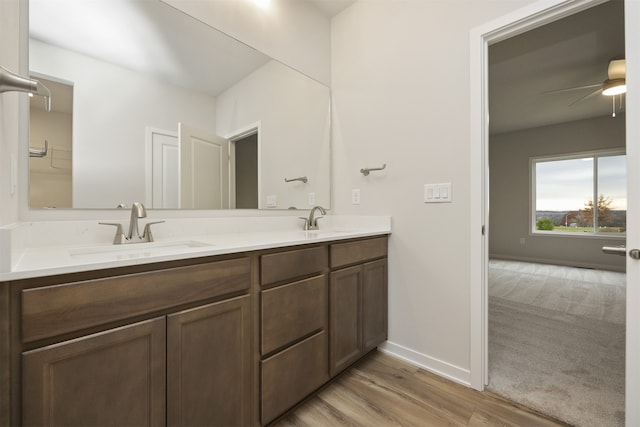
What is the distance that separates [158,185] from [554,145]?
668 cm

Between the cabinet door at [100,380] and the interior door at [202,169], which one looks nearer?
the cabinet door at [100,380]

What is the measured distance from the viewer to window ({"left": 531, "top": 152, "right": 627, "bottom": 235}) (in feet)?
15.6

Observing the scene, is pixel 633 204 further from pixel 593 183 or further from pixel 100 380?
pixel 593 183

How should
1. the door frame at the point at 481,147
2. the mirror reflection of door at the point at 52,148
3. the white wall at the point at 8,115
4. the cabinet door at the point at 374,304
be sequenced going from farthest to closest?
the cabinet door at the point at 374,304 < the door frame at the point at 481,147 < the mirror reflection of door at the point at 52,148 < the white wall at the point at 8,115

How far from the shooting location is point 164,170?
1499 mm

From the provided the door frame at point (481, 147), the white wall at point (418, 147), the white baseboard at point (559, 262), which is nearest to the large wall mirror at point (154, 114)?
the white wall at point (418, 147)

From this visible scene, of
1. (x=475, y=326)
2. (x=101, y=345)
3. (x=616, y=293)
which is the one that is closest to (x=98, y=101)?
(x=101, y=345)

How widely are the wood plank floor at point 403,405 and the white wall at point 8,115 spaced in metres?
1.38

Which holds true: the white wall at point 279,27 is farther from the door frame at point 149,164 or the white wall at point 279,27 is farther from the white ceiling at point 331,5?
the door frame at point 149,164

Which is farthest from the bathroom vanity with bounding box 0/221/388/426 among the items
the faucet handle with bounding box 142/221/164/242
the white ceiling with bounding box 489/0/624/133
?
the white ceiling with bounding box 489/0/624/133

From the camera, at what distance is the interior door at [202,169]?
5.18 ft

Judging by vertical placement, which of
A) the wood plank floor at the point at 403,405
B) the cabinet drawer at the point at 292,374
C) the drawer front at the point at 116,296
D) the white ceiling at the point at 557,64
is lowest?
the wood plank floor at the point at 403,405

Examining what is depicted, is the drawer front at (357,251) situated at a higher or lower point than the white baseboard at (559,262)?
higher

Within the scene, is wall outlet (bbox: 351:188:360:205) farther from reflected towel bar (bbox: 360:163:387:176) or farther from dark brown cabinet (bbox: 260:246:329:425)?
dark brown cabinet (bbox: 260:246:329:425)
